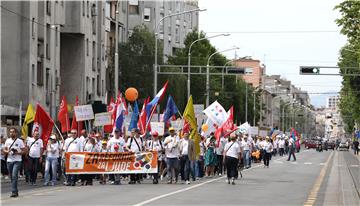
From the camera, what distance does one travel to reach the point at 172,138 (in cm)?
2944

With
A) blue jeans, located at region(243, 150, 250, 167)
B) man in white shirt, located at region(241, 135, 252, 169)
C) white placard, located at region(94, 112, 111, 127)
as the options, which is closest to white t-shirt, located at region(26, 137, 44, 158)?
white placard, located at region(94, 112, 111, 127)

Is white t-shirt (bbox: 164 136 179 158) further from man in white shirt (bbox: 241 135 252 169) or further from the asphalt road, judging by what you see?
man in white shirt (bbox: 241 135 252 169)

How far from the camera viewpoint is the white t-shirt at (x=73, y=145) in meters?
29.1

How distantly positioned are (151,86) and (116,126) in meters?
43.5

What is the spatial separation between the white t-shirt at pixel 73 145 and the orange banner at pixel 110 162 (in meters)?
0.25

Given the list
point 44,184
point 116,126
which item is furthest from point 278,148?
point 44,184

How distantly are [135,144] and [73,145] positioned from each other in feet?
7.01

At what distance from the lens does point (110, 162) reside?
29234 mm

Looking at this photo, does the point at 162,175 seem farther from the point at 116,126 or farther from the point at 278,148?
the point at 278,148

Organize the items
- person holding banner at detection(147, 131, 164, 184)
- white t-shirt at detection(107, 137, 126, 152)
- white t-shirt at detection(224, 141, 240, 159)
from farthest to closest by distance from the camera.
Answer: person holding banner at detection(147, 131, 164, 184)
white t-shirt at detection(107, 137, 126, 152)
white t-shirt at detection(224, 141, 240, 159)

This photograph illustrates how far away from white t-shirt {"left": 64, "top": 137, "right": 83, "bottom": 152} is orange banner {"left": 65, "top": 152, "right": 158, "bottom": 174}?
0.25 metres

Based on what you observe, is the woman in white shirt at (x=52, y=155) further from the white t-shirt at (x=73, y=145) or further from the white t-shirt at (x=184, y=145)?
the white t-shirt at (x=184, y=145)

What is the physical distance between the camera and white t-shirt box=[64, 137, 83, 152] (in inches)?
1145

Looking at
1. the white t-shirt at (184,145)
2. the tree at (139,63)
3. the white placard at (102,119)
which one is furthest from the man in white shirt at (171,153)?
the tree at (139,63)
